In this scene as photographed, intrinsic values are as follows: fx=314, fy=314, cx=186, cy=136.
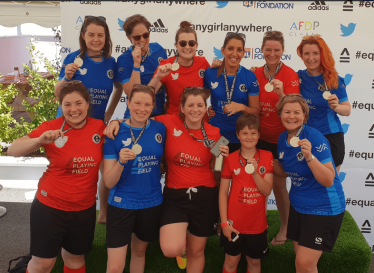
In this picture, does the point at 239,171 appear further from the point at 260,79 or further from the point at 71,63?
the point at 71,63

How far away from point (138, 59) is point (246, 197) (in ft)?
5.14

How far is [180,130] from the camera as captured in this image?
2801 mm

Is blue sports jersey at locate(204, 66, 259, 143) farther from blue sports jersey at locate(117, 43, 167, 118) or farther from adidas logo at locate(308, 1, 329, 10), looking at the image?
adidas logo at locate(308, 1, 329, 10)

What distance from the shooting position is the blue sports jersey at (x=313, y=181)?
2.52m

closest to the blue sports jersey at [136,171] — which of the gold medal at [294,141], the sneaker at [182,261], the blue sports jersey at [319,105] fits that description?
the sneaker at [182,261]

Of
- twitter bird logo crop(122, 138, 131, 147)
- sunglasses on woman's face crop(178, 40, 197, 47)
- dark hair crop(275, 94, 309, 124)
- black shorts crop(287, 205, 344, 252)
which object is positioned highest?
sunglasses on woman's face crop(178, 40, 197, 47)

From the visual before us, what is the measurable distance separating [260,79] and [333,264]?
2.01 m

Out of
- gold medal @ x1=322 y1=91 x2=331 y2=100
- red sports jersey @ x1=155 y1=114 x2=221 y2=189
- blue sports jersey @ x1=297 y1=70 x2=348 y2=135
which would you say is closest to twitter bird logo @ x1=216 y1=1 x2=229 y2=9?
blue sports jersey @ x1=297 y1=70 x2=348 y2=135

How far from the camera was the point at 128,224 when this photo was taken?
104 inches

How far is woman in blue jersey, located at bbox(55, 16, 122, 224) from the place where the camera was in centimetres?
294

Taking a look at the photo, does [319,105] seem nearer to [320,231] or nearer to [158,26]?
[320,231]

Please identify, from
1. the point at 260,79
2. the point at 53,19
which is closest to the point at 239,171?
the point at 260,79

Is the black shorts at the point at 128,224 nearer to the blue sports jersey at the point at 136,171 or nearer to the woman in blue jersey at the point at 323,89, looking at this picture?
the blue sports jersey at the point at 136,171

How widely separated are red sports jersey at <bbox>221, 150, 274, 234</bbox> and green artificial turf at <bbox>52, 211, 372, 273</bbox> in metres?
0.63
